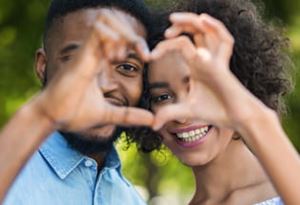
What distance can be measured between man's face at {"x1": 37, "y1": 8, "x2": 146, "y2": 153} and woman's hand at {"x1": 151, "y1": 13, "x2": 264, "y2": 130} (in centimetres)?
65

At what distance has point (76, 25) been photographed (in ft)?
11.1

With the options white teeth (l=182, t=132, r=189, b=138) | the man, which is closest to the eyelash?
the man

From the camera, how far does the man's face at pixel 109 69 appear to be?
331 centimetres

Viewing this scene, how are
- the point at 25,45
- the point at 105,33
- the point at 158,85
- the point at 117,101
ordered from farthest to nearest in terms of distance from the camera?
the point at 25,45, the point at 158,85, the point at 117,101, the point at 105,33

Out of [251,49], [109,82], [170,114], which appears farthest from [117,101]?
[170,114]

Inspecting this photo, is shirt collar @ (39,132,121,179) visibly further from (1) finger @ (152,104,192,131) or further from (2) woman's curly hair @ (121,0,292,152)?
(1) finger @ (152,104,192,131)

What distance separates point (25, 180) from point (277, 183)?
2.97ft

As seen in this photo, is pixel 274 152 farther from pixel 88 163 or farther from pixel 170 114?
pixel 88 163

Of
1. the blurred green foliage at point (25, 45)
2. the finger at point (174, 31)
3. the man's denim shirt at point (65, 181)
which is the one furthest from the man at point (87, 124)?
the blurred green foliage at point (25, 45)

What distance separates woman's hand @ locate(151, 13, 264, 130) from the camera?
8.52 feet

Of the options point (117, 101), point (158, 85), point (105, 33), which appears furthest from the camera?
point (158, 85)

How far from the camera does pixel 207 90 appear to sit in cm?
264

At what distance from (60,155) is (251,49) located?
717 millimetres

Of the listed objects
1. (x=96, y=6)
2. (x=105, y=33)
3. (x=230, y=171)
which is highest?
(x=105, y=33)
